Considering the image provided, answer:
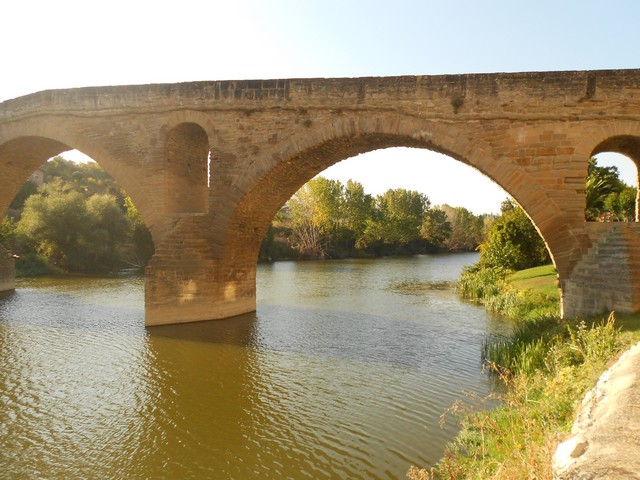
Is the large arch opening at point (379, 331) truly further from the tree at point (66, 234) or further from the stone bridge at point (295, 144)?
the tree at point (66, 234)

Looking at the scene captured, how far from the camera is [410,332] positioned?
1010cm

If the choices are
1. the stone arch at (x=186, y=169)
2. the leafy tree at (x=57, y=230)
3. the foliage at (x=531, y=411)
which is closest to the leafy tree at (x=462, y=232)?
the leafy tree at (x=57, y=230)

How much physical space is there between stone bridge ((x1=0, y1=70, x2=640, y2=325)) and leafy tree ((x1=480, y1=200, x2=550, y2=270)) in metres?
9.09

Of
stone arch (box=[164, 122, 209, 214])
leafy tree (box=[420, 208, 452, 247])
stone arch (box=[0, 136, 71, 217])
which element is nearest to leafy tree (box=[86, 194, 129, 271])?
stone arch (box=[0, 136, 71, 217])

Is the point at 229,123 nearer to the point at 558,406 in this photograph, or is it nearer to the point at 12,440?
the point at 12,440

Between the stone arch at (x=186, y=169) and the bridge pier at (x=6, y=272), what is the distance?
365 inches

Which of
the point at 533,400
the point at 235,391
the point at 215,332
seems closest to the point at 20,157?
the point at 215,332

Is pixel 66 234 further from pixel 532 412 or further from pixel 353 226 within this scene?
pixel 353 226

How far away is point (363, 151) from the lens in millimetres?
11398

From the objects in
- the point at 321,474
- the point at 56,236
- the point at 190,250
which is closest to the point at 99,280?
the point at 56,236

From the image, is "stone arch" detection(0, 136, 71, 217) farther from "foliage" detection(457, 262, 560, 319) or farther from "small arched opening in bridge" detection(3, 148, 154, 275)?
"foliage" detection(457, 262, 560, 319)

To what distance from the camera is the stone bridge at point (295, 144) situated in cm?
854

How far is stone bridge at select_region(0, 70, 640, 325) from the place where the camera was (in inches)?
336

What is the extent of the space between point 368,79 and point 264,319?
20.5 ft
